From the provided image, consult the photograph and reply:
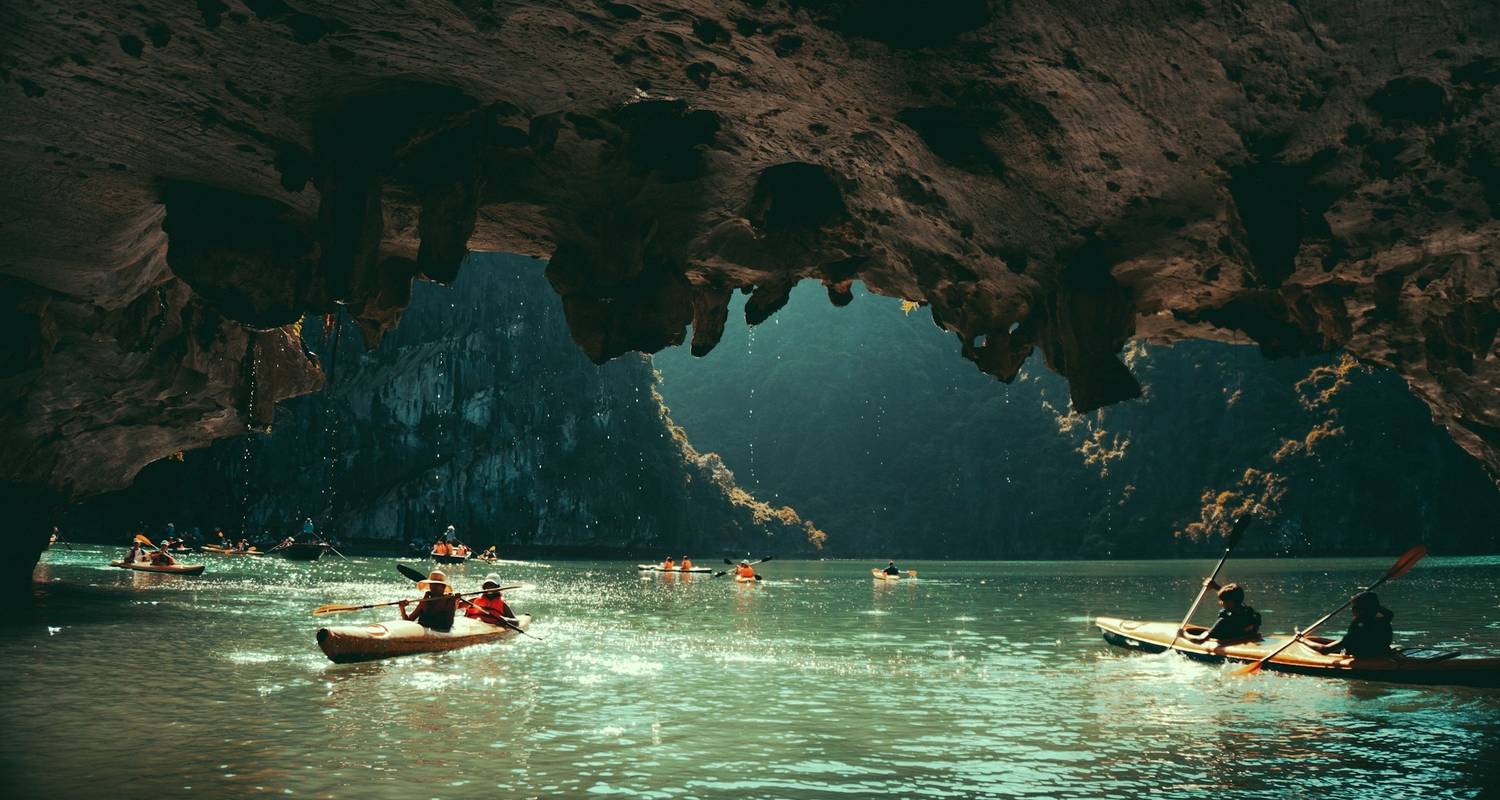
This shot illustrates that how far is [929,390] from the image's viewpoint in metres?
182

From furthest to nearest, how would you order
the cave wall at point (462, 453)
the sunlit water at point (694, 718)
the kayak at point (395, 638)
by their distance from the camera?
the cave wall at point (462, 453), the kayak at point (395, 638), the sunlit water at point (694, 718)

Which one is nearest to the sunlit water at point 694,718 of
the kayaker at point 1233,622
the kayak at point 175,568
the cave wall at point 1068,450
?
the kayaker at point 1233,622

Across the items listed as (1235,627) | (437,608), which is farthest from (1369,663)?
(437,608)

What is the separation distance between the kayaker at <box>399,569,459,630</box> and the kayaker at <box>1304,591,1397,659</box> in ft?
51.6

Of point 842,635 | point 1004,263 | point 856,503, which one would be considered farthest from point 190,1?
point 856,503

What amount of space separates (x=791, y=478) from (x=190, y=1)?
17148 cm

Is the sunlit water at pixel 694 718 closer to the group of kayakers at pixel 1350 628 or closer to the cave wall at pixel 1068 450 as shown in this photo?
the group of kayakers at pixel 1350 628

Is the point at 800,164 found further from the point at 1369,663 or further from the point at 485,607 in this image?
the point at 485,607

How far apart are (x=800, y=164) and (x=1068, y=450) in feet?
508

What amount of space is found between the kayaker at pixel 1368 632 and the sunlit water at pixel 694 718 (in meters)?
0.66

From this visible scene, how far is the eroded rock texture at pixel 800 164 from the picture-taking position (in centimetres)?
628

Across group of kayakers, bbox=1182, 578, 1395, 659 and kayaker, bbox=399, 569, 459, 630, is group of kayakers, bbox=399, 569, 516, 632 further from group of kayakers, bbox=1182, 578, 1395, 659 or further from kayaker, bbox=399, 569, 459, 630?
group of kayakers, bbox=1182, 578, 1395, 659

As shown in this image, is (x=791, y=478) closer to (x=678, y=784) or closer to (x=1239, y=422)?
(x=1239, y=422)

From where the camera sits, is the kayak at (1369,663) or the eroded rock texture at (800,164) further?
the kayak at (1369,663)
